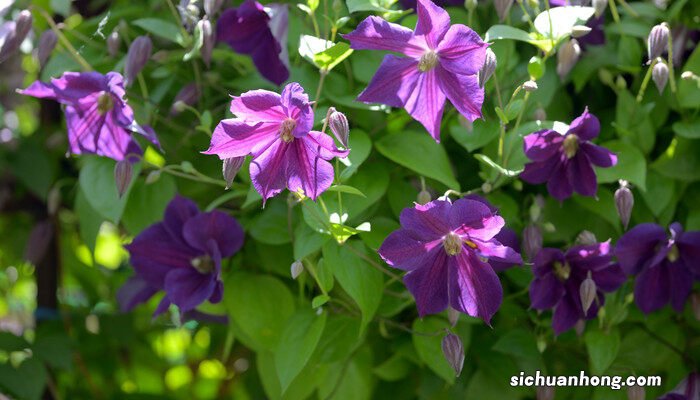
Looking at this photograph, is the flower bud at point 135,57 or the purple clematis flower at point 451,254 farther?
the flower bud at point 135,57

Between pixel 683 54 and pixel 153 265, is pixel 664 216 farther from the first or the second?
pixel 153 265

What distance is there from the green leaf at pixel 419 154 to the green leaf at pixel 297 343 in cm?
19

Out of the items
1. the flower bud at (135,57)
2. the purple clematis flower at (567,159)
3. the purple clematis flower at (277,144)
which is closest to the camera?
the purple clematis flower at (277,144)

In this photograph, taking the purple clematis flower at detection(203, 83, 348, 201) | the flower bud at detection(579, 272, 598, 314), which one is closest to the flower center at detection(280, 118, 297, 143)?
the purple clematis flower at detection(203, 83, 348, 201)

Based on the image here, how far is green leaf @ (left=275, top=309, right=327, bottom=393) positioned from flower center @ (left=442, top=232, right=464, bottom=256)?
0.59ft

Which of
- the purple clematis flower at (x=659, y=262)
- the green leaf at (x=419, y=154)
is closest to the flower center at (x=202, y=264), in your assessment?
the green leaf at (x=419, y=154)

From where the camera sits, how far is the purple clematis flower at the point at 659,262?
0.89 m

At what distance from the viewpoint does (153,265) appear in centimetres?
99

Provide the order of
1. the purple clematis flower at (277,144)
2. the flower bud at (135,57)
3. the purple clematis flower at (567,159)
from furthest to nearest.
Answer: the flower bud at (135,57)
the purple clematis flower at (567,159)
the purple clematis flower at (277,144)

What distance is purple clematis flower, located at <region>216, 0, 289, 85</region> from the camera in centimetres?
90

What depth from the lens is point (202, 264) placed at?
3.22ft

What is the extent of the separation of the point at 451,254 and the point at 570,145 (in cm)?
20

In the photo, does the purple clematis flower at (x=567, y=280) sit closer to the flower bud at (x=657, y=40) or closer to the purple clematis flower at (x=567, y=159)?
the purple clematis flower at (x=567, y=159)

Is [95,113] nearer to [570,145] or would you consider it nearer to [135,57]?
[135,57]
